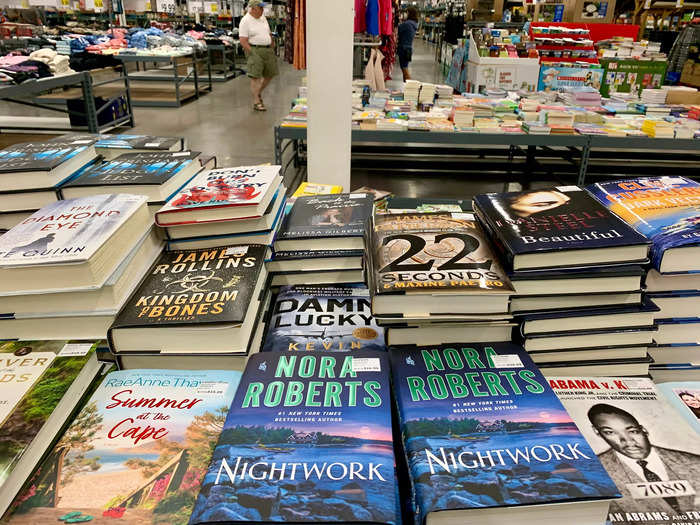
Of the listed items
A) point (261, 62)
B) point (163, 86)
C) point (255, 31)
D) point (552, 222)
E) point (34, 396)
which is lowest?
point (163, 86)

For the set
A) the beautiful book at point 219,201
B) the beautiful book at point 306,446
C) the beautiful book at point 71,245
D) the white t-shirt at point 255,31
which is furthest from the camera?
the white t-shirt at point 255,31

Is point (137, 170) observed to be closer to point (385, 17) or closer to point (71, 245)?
point (71, 245)

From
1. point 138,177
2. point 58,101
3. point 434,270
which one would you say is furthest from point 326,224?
point 58,101

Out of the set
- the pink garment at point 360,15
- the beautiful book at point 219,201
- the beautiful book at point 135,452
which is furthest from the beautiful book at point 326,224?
the pink garment at point 360,15

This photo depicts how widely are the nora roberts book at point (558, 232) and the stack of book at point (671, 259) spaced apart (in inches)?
3.0

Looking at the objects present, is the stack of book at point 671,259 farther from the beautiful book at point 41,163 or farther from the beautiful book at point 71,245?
the beautiful book at point 41,163

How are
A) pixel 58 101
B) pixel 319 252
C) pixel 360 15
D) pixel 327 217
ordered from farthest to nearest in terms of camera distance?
pixel 58 101 → pixel 360 15 → pixel 327 217 → pixel 319 252

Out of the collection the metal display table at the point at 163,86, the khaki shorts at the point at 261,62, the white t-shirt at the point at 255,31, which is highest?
the white t-shirt at the point at 255,31

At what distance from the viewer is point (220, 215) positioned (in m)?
1.23

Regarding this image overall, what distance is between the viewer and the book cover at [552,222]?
1006 millimetres

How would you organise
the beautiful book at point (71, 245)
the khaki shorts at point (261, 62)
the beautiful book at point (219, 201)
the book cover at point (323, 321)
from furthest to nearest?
the khaki shorts at point (261, 62) → the beautiful book at point (219, 201) → the book cover at point (323, 321) → the beautiful book at point (71, 245)

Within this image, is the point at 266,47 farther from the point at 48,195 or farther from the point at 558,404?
the point at 558,404

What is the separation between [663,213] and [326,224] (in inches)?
34.1

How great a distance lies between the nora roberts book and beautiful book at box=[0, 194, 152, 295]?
853 mm
